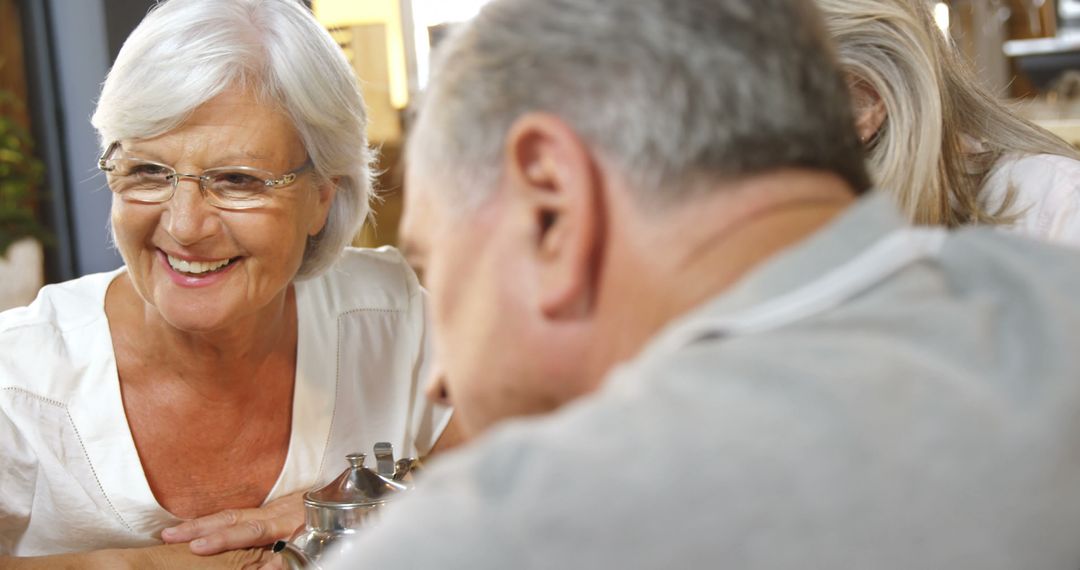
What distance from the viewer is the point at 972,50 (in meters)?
5.67

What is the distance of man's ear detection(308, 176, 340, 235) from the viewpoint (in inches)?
77.4

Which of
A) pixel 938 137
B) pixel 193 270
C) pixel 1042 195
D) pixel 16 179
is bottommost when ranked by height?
pixel 16 179

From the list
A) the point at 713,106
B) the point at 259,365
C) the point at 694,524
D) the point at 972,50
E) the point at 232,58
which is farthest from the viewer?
the point at 972,50

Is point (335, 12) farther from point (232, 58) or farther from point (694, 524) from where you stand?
point (694, 524)

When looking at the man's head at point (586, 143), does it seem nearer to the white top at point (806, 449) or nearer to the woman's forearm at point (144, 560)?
the white top at point (806, 449)

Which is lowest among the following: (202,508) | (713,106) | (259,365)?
(202,508)

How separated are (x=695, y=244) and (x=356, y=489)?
876 millimetres

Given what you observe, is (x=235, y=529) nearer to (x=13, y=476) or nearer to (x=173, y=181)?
(x=13, y=476)

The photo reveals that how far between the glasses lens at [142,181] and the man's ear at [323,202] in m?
0.26

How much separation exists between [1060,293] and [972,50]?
5.41 m

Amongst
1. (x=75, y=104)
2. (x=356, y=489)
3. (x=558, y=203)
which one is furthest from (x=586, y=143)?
(x=75, y=104)

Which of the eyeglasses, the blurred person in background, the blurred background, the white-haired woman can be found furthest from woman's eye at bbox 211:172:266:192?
the blurred background

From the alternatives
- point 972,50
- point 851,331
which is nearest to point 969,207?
point 851,331

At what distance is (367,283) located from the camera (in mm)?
2199
